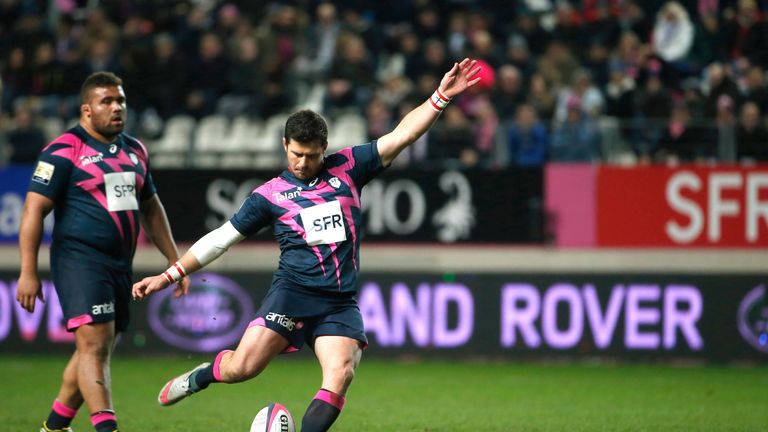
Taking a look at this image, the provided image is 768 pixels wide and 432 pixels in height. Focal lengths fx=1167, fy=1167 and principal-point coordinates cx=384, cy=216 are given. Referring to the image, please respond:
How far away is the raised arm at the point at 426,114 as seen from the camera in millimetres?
6980

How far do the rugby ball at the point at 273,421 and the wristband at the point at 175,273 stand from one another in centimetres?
96

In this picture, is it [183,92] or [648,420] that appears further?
[183,92]

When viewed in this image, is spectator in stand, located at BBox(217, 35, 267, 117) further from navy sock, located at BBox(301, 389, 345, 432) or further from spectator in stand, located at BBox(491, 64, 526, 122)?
navy sock, located at BBox(301, 389, 345, 432)

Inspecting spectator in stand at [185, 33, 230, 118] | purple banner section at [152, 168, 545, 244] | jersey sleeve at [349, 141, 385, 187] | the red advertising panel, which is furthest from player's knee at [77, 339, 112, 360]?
spectator in stand at [185, 33, 230, 118]

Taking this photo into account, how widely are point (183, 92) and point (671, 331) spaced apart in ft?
24.5

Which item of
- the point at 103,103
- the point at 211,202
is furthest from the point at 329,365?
the point at 211,202

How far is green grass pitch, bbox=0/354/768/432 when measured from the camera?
349 inches

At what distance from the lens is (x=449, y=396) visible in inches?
423

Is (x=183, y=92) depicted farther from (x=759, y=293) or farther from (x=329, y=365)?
(x=329, y=365)

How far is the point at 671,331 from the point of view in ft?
44.7

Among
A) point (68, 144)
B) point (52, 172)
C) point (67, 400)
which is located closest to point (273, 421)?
point (67, 400)

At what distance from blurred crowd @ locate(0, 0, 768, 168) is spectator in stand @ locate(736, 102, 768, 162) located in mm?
17

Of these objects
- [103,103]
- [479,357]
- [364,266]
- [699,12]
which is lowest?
[479,357]

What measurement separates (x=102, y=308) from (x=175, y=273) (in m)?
0.61
